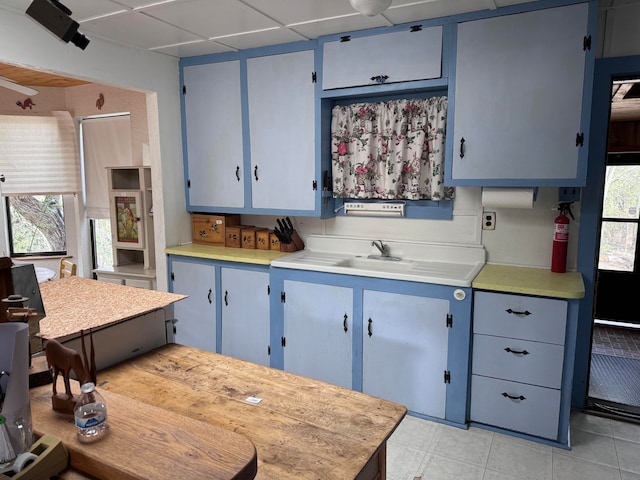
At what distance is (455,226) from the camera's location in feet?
10.2

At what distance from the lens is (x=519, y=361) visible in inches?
99.1

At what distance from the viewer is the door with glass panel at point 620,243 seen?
15.4 feet

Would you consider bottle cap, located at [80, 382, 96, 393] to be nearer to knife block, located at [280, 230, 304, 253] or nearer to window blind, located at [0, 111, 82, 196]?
knife block, located at [280, 230, 304, 253]

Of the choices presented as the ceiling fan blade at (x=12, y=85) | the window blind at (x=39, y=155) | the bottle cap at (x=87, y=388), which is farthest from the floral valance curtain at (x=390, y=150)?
the window blind at (x=39, y=155)

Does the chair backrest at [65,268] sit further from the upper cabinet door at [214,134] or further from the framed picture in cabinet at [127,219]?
the upper cabinet door at [214,134]

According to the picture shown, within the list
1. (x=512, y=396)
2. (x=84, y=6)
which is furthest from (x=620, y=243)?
(x=84, y=6)

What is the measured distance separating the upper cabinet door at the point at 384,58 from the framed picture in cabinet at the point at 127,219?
2.12 meters

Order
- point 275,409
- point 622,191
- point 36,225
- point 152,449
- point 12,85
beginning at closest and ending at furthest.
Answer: point 152,449
point 275,409
point 12,85
point 622,191
point 36,225

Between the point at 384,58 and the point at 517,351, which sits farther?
the point at 384,58

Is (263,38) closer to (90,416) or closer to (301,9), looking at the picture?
(301,9)

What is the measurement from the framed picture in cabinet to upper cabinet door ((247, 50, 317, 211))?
1.30 meters

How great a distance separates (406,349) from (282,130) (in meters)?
1.78

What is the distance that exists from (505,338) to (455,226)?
871 millimetres

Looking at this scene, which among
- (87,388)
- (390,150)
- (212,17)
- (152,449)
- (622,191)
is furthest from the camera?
(622,191)
